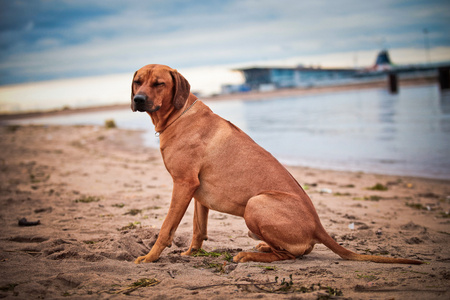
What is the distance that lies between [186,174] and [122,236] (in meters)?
1.19

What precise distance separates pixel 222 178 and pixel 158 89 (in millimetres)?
1117

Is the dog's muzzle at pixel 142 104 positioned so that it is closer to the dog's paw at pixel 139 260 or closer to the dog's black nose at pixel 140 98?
the dog's black nose at pixel 140 98

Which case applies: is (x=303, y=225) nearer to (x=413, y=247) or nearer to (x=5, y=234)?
(x=413, y=247)

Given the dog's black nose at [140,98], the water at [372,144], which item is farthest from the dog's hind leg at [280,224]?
the water at [372,144]

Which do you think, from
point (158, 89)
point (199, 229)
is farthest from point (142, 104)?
point (199, 229)

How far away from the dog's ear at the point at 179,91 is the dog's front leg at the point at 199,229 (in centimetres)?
110

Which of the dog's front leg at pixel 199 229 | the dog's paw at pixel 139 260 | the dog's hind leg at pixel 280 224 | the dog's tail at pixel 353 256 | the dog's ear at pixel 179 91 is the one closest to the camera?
the dog's tail at pixel 353 256

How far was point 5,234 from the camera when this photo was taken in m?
4.35

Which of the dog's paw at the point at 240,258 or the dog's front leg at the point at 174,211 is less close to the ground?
the dog's front leg at the point at 174,211

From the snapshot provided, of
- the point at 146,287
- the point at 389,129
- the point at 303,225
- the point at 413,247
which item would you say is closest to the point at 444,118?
the point at 389,129

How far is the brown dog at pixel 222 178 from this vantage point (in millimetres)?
3520

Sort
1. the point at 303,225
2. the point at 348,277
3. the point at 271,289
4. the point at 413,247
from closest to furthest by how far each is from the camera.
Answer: the point at 271,289 → the point at 348,277 → the point at 303,225 → the point at 413,247

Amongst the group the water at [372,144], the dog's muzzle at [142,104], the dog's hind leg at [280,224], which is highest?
the dog's muzzle at [142,104]

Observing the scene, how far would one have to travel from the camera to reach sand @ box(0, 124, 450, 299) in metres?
2.73
